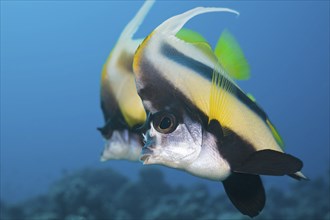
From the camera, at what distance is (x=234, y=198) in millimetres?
1252

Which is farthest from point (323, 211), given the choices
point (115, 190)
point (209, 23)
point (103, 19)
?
point (103, 19)

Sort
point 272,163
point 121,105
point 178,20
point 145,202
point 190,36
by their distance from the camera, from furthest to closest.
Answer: point 145,202 < point 121,105 < point 190,36 < point 178,20 < point 272,163

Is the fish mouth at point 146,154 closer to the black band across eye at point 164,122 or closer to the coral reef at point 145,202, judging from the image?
the black band across eye at point 164,122

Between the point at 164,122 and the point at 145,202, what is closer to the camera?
the point at 164,122

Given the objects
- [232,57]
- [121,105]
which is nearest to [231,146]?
[232,57]

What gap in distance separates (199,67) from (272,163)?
0.38 meters

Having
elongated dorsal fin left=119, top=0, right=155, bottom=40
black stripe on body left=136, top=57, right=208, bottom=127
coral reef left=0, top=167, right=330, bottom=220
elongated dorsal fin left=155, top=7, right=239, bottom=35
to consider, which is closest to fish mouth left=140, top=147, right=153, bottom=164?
black stripe on body left=136, top=57, right=208, bottom=127

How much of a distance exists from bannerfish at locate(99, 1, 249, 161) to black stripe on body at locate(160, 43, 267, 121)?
1.73 ft

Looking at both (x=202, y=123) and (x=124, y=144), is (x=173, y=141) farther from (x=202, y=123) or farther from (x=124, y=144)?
(x=124, y=144)

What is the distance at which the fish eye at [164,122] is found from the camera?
45.6 inches

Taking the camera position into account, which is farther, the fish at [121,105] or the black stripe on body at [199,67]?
the fish at [121,105]

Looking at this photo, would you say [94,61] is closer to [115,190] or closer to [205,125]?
[115,190]

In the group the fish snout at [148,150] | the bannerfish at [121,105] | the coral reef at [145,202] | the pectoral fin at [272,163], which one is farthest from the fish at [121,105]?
the coral reef at [145,202]

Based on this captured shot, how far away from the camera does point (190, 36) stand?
1383 millimetres
